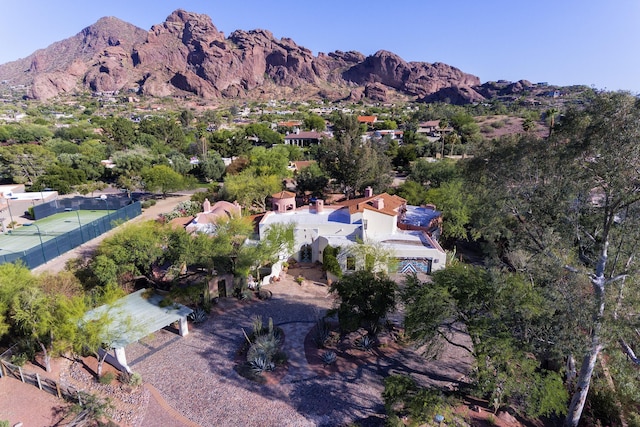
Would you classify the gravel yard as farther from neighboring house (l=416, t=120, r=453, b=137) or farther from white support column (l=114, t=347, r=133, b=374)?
neighboring house (l=416, t=120, r=453, b=137)

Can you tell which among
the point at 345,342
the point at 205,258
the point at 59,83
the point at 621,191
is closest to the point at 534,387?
the point at 621,191

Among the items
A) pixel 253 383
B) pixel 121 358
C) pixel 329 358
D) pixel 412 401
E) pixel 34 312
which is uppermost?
pixel 34 312

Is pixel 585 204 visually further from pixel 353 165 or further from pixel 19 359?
pixel 353 165

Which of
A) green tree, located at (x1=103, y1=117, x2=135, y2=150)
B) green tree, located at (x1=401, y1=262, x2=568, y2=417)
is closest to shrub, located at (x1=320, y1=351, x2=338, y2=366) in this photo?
green tree, located at (x1=401, y1=262, x2=568, y2=417)

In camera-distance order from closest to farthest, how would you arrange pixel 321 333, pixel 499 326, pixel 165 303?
pixel 499 326, pixel 321 333, pixel 165 303

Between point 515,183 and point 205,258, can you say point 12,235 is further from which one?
point 515,183

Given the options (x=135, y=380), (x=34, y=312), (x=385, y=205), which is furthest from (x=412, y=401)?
(x=385, y=205)

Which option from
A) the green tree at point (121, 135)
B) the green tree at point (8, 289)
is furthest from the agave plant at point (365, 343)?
the green tree at point (121, 135)

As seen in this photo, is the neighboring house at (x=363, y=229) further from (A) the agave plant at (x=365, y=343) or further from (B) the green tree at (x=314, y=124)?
(B) the green tree at (x=314, y=124)
